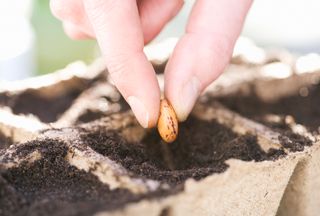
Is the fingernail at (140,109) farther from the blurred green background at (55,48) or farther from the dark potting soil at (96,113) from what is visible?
the blurred green background at (55,48)

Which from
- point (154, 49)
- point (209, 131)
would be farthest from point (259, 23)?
point (209, 131)

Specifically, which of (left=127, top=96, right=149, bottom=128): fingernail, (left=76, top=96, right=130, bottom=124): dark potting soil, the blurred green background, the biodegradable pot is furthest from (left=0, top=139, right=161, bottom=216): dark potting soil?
the blurred green background

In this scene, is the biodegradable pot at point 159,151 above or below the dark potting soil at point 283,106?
above

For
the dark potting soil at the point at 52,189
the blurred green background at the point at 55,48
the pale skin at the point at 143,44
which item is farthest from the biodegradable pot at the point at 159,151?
the blurred green background at the point at 55,48

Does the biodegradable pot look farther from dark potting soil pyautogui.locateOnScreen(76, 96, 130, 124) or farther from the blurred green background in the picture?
the blurred green background

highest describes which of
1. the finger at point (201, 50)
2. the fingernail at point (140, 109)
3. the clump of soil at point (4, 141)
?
→ the finger at point (201, 50)

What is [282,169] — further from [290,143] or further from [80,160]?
[80,160]

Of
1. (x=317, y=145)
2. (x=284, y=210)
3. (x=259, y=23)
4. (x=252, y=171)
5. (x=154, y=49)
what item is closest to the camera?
(x=252, y=171)
